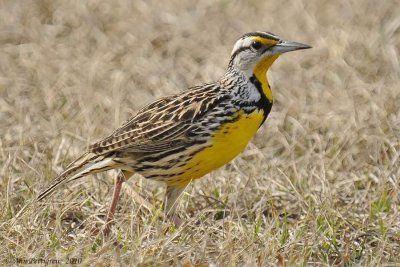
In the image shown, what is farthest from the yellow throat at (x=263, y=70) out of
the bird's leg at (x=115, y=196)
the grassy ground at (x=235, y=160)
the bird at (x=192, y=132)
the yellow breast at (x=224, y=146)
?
the bird's leg at (x=115, y=196)

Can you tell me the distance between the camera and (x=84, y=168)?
16.8 feet

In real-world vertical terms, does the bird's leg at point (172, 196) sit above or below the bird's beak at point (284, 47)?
below

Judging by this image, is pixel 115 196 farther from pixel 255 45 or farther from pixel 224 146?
pixel 255 45

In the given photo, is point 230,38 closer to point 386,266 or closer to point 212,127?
point 212,127

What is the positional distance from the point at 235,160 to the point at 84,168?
1.18 m

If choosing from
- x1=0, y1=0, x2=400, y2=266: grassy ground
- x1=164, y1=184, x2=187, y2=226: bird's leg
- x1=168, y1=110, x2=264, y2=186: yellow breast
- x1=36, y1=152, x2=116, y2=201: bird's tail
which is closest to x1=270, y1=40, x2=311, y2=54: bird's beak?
x1=168, y1=110, x2=264, y2=186: yellow breast

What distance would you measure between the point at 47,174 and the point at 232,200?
3.19 feet

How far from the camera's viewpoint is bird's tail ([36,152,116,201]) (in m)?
5.04

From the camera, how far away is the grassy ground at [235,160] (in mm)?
4551

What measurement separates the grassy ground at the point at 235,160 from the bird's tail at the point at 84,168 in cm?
12

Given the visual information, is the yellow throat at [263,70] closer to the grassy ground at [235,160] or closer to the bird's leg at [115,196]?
the grassy ground at [235,160]

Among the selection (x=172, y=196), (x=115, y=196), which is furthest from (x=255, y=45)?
(x=115, y=196)

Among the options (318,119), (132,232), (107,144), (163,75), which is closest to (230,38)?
(163,75)

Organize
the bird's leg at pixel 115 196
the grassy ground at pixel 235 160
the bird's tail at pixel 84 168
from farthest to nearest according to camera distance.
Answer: the bird's tail at pixel 84 168 → the bird's leg at pixel 115 196 → the grassy ground at pixel 235 160
